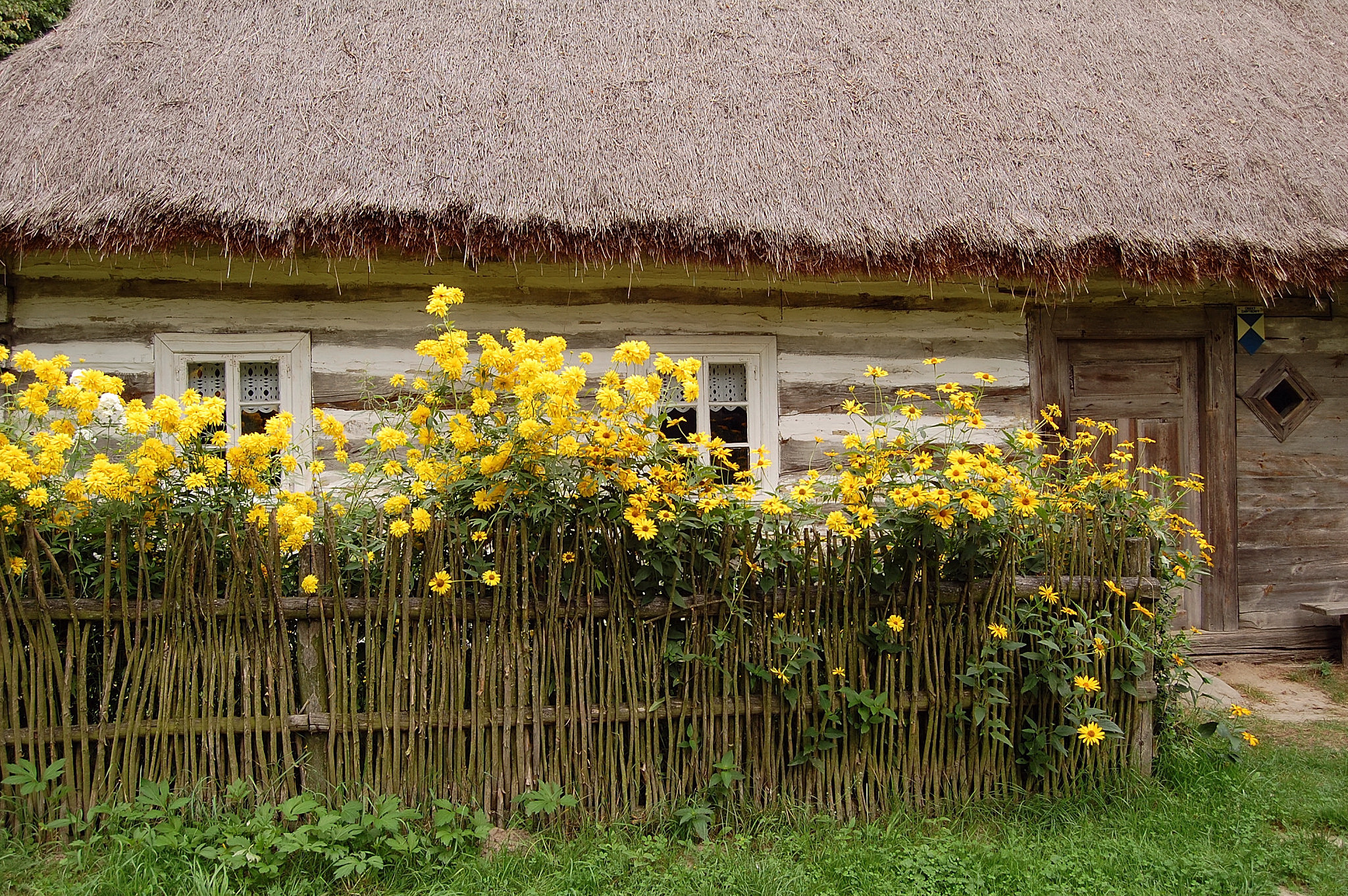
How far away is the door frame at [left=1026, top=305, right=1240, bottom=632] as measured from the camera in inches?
188

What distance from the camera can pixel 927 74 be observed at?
4758mm

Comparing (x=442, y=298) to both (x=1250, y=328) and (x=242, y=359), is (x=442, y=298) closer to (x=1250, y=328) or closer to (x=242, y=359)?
(x=242, y=359)

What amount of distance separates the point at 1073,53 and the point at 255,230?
484 centimetres

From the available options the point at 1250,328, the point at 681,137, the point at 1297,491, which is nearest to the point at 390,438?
the point at 681,137

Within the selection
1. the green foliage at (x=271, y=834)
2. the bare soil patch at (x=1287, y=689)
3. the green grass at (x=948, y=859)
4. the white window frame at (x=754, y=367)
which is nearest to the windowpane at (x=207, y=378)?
the white window frame at (x=754, y=367)

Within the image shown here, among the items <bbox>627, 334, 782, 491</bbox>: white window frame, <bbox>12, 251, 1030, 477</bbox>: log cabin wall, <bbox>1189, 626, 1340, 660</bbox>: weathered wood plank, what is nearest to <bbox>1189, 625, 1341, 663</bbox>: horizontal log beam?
<bbox>1189, 626, 1340, 660</bbox>: weathered wood plank

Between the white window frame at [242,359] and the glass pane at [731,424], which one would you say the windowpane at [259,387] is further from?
Answer: the glass pane at [731,424]

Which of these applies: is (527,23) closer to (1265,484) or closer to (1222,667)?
(1265,484)

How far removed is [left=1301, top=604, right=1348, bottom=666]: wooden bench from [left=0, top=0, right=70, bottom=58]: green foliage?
→ 33.5 ft

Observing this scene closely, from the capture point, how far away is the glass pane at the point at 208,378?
4.04m

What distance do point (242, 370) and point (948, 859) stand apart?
3.78m

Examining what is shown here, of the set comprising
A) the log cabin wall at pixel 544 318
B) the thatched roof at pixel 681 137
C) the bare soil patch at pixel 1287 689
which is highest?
the thatched roof at pixel 681 137

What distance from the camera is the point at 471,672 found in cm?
245

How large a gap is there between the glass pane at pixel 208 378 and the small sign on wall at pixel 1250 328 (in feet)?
18.9
